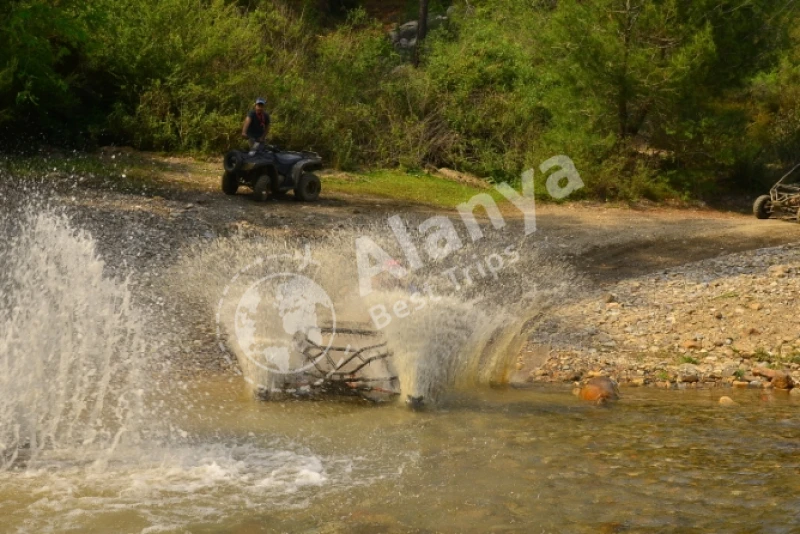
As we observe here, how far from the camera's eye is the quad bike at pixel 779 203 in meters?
18.5

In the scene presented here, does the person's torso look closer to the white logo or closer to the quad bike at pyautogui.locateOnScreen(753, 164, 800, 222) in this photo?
the white logo

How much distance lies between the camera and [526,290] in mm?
12945

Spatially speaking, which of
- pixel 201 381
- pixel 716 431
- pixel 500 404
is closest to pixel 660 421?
pixel 716 431

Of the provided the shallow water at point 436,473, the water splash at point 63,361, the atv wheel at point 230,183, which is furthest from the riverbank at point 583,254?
the shallow water at point 436,473

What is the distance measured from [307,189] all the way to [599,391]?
895cm

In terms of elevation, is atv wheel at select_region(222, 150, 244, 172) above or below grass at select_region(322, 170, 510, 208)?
above

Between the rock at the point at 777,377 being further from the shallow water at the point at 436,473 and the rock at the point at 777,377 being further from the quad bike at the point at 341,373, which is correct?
the quad bike at the point at 341,373

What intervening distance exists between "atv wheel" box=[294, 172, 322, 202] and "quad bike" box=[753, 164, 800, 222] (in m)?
8.39

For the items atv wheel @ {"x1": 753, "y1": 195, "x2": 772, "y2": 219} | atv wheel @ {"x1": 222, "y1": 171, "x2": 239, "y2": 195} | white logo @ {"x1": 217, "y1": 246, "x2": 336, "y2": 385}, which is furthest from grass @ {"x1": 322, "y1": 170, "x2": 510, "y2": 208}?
white logo @ {"x1": 217, "y1": 246, "x2": 336, "y2": 385}

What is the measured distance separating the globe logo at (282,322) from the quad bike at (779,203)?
10.8 meters

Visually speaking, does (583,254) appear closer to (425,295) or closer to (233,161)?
(425,295)

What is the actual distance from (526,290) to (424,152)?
9.97 m

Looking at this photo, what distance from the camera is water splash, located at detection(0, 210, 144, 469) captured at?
7.63m

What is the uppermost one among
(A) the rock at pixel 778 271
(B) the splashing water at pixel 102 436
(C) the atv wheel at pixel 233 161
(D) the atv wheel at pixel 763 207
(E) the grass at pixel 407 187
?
(C) the atv wheel at pixel 233 161
